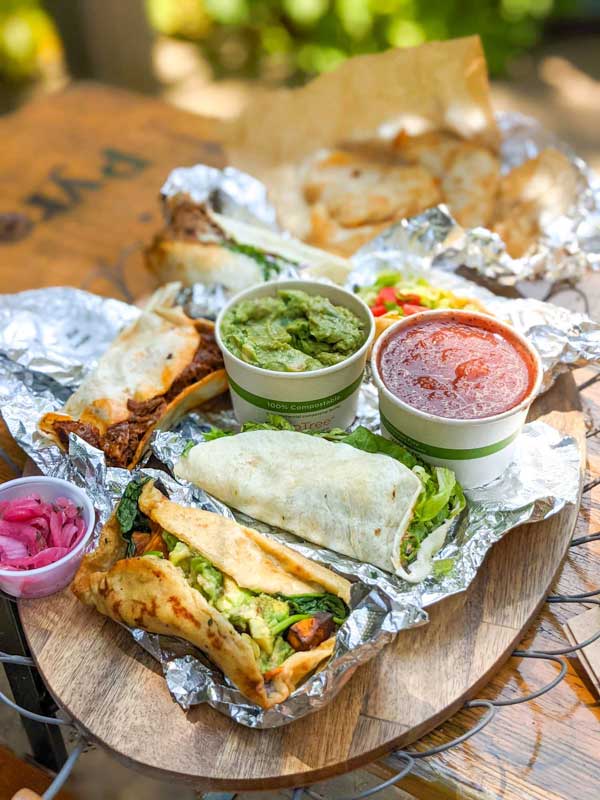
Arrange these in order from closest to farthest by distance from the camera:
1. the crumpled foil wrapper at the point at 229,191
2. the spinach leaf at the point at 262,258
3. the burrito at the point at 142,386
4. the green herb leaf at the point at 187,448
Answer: the green herb leaf at the point at 187,448 → the burrito at the point at 142,386 → the spinach leaf at the point at 262,258 → the crumpled foil wrapper at the point at 229,191

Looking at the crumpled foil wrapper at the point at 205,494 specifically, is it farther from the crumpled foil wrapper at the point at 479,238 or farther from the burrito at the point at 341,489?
the crumpled foil wrapper at the point at 479,238

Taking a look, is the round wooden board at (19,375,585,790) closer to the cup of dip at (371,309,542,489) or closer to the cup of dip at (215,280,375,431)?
the cup of dip at (371,309,542,489)

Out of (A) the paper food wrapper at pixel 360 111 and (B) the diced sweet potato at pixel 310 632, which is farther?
(A) the paper food wrapper at pixel 360 111

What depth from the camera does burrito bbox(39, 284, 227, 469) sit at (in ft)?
6.98

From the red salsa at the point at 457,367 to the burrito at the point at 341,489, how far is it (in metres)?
0.16

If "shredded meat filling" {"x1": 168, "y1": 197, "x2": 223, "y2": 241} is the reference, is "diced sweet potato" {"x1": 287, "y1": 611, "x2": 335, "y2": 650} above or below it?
below

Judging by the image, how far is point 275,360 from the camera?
207cm

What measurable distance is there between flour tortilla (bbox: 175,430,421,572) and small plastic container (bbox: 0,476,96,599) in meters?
0.26

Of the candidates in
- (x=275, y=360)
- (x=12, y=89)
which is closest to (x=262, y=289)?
(x=275, y=360)

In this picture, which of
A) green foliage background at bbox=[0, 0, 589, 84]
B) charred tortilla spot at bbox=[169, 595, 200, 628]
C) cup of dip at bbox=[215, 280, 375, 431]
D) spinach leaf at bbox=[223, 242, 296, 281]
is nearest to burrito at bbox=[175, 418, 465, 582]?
cup of dip at bbox=[215, 280, 375, 431]

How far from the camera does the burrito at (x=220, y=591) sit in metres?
1.58

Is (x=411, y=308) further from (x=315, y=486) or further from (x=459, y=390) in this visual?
(x=315, y=486)

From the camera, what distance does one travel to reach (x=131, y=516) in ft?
6.16

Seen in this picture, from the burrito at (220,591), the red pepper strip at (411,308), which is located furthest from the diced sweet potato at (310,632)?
the red pepper strip at (411,308)
